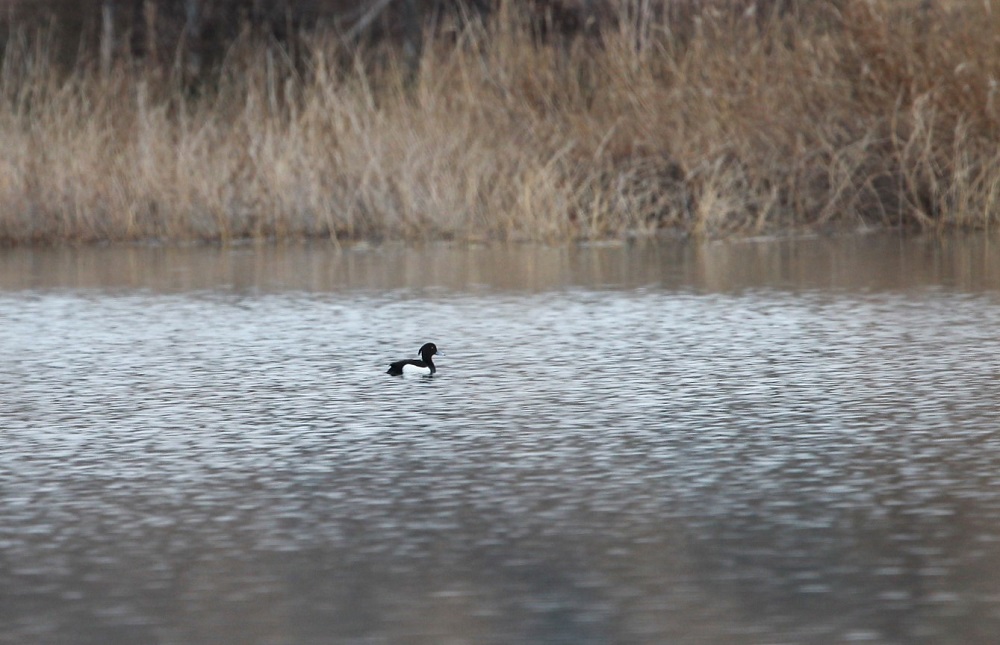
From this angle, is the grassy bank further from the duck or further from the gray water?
the duck

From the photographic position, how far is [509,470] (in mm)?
5363

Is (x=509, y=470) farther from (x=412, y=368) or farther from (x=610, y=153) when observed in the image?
(x=610, y=153)

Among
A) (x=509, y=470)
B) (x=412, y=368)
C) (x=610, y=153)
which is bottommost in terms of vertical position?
(x=509, y=470)

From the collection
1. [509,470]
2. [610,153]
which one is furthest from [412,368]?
[610,153]

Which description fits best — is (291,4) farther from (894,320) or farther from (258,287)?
(894,320)

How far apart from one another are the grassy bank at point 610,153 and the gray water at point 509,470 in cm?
512

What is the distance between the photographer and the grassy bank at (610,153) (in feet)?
50.8

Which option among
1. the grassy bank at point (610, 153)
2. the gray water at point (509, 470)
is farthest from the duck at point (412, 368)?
the grassy bank at point (610, 153)

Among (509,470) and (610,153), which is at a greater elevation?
(610,153)

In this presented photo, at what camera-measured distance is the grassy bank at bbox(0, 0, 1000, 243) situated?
15492mm

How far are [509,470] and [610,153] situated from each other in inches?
437

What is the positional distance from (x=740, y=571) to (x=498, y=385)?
3.08 m

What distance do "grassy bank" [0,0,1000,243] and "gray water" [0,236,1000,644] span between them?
512 cm

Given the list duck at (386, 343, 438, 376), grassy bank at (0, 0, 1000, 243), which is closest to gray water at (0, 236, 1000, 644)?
duck at (386, 343, 438, 376)
